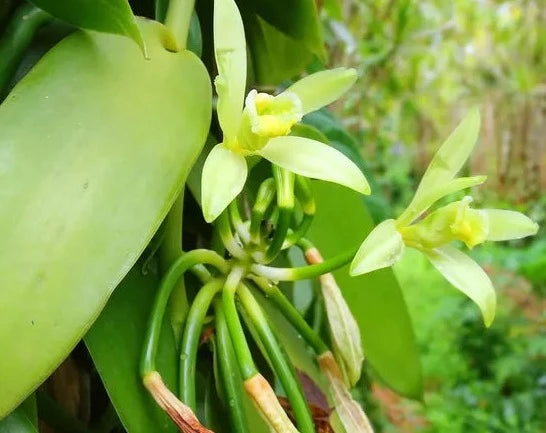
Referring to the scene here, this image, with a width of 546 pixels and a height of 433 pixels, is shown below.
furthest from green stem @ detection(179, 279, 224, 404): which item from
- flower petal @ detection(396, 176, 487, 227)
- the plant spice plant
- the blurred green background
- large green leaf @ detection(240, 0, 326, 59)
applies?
the blurred green background

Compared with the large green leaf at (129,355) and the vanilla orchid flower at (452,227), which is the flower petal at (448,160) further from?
the large green leaf at (129,355)

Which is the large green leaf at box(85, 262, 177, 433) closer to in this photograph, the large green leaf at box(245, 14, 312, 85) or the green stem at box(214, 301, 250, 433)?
the green stem at box(214, 301, 250, 433)

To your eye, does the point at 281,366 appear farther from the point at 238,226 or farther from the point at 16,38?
the point at 16,38

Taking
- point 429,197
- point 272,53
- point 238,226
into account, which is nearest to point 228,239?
point 238,226

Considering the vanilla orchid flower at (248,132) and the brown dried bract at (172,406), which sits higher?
the vanilla orchid flower at (248,132)

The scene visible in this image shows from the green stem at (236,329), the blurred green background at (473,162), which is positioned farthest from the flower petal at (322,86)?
the blurred green background at (473,162)

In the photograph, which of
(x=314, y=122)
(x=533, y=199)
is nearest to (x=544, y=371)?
(x=314, y=122)
